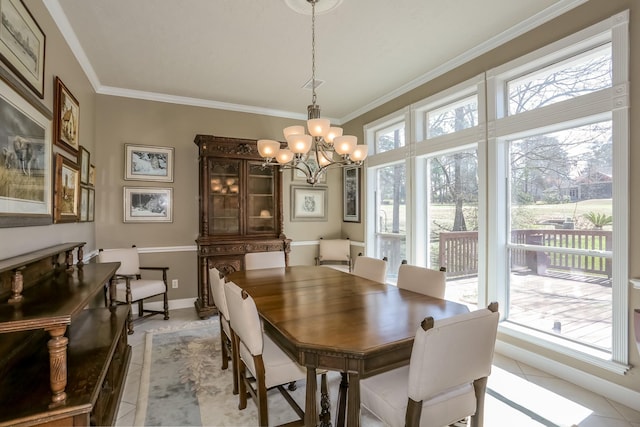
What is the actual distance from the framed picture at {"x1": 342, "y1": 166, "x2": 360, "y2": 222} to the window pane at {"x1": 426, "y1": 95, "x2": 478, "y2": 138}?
4.91 feet

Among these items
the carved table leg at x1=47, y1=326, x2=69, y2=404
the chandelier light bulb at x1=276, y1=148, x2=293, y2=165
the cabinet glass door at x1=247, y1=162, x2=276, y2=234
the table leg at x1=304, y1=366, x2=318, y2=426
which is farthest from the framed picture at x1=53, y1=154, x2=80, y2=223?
the table leg at x1=304, y1=366, x2=318, y2=426

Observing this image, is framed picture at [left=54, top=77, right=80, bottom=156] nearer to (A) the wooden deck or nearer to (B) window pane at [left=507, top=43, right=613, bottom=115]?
(B) window pane at [left=507, top=43, right=613, bottom=115]

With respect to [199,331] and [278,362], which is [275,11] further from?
[199,331]

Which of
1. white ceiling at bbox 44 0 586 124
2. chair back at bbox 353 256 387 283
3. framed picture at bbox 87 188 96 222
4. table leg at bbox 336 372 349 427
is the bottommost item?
table leg at bbox 336 372 349 427

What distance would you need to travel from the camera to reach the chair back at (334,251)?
16.8ft

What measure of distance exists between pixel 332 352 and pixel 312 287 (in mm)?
1075

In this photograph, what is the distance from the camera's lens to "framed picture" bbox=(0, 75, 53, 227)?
1675mm

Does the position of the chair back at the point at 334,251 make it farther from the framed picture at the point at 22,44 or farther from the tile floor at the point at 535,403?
the framed picture at the point at 22,44

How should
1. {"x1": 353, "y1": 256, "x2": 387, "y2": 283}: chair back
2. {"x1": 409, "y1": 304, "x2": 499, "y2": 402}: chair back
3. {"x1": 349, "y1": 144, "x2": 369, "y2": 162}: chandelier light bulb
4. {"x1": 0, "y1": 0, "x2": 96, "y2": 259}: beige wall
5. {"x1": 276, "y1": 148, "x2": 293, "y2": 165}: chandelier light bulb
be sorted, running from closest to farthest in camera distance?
{"x1": 409, "y1": 304, "x2": 499, "y2": 402}: chair back < {"x1": 0, "y1": 0, "x2": 96, "y2": 259}: beige wall < {"x1": 349, "y1": 144, "x2": 369, "y2": 162}: chandelier light bulb < {"x1": 276, "y1": 148, "x2": 293, "y2": 165}: chandelier light bulb < {"x1": 353, "y1": 256, "x2": 387, "y2": 283}: chair back

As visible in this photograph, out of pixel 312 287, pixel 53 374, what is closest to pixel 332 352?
pixel 312 287

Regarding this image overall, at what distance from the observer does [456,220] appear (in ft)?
12.0

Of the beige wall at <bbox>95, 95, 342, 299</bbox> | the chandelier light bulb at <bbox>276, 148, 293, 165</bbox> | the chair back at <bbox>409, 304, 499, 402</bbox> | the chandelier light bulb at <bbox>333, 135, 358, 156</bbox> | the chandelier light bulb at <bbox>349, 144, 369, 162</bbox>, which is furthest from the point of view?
the beige wall at <bbox>95, 95, 342, 299</bbox>

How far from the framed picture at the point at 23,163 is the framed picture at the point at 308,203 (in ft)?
10.8

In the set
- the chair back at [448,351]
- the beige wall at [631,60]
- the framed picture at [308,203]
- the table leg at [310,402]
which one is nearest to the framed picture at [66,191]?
the table leg at [310,402]
